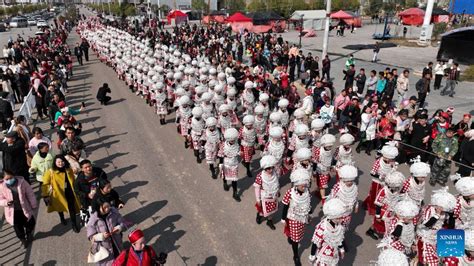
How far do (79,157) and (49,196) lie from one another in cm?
112

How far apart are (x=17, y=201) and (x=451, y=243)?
800 centimetres

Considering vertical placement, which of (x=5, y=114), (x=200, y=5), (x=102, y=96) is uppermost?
(x=200, y=5)

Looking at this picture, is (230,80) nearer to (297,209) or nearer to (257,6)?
(297,209)

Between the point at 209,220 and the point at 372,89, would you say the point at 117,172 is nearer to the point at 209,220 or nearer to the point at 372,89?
the point at 209,220

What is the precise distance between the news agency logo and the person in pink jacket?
25.5ft

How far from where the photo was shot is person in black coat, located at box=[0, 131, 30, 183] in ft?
28.9

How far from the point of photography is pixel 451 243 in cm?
456

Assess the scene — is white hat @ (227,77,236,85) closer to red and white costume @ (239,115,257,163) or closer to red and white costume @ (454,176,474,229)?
red and white costume @ (239,115,257,163)

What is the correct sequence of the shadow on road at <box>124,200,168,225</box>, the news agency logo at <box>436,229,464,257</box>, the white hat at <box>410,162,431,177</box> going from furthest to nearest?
the shadow on road at <box>124,200,168,225</box> → the white hat at <box>410,162,431,177</box> → the news agency logo at <box>436,229,464,257</box>

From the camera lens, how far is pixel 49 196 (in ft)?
26.4

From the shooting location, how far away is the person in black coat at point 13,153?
28.9ft

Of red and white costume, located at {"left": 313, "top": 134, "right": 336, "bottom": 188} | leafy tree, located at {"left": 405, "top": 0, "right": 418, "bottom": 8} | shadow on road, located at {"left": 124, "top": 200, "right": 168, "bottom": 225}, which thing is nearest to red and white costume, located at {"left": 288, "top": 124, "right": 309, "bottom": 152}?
red and white costume, located at {"left": 313, "top": 134, "right": 336, "bottom": 188}

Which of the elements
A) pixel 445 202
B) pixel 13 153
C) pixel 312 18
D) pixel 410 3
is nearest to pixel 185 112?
pixel 13 153

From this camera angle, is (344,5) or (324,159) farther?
(344,5)
